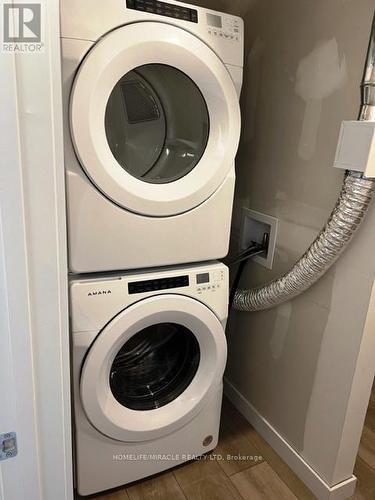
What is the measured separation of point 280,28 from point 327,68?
0.29 metres

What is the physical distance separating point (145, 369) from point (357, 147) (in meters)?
1.01

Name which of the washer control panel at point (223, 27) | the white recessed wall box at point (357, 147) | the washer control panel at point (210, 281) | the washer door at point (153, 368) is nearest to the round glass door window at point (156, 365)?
the washer door at point (153, 368)

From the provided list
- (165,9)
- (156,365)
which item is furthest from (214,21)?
(156,365)

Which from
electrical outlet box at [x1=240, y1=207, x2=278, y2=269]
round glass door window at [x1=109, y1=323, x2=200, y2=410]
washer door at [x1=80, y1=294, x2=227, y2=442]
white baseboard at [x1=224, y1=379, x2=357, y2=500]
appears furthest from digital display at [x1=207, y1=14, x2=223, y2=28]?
white baseboard at [x1=224, y1=379, x2=357, y2=500]

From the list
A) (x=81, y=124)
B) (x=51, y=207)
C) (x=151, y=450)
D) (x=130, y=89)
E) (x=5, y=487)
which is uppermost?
(x=130, y=89)

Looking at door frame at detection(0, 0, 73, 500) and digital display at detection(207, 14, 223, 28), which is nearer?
door frame at detection(0, 0, 73, 500)

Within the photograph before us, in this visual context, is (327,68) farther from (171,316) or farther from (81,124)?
(171,316)

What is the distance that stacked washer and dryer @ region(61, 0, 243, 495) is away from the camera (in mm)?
941

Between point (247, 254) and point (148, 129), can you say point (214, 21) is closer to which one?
point (148, 129)

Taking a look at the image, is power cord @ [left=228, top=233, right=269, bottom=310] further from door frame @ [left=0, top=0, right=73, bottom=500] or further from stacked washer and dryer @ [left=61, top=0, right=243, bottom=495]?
door frame @ [left=0, top=0, right=73, bottom=500]

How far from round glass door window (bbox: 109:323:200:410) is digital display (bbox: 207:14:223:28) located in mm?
934

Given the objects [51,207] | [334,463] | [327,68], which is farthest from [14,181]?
[334,463]

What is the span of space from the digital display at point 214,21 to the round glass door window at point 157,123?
15 centimetres

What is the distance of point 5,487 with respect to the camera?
82 cm
